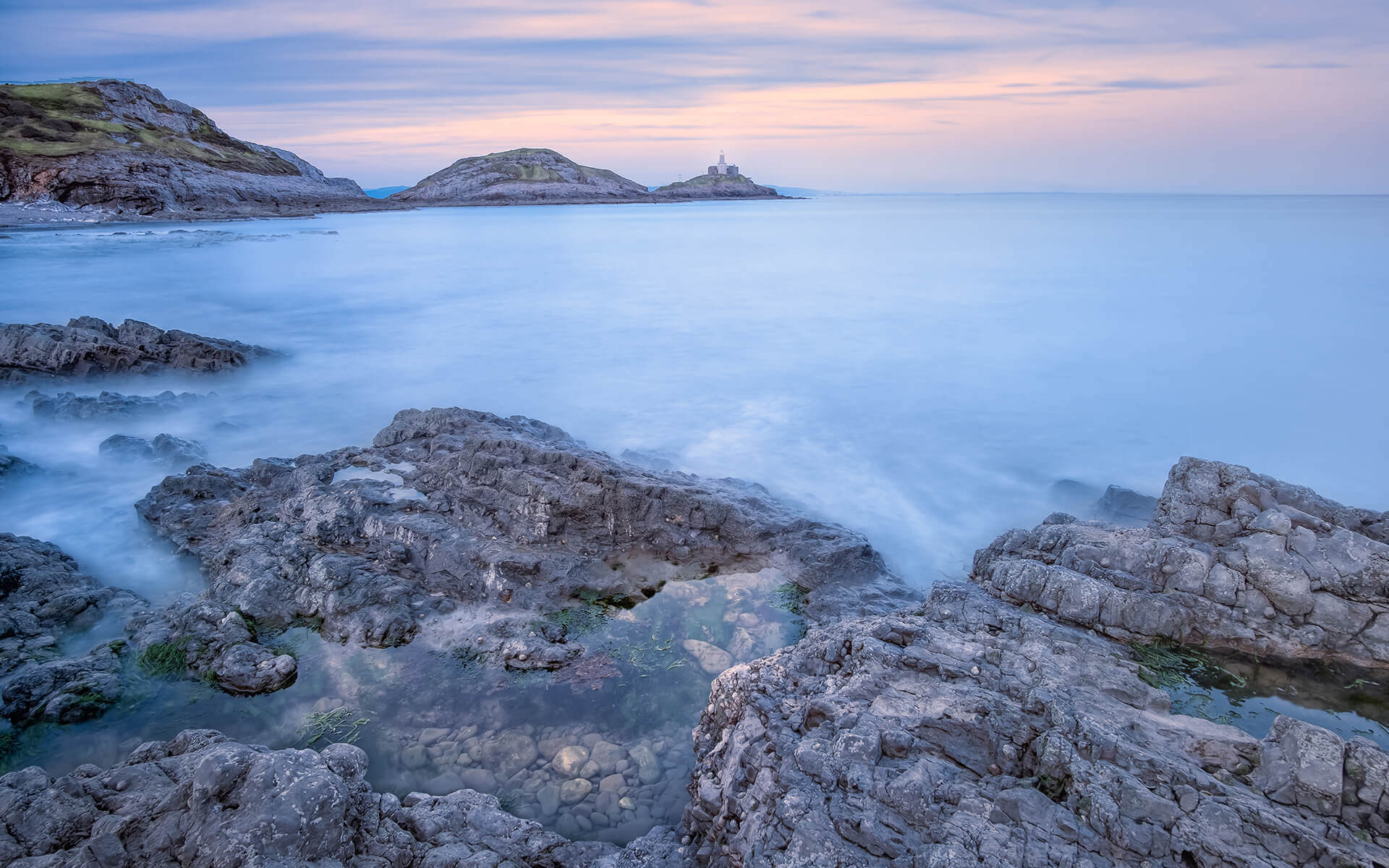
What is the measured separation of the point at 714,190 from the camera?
15738 cm

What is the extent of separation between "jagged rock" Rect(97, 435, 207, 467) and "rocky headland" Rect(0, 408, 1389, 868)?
1.85m

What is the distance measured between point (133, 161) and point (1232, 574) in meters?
75.7

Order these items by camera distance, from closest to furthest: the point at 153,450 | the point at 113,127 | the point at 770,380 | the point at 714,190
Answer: the point at 153,450
the point at 770,380
the point at 113,127
the point at 714,190

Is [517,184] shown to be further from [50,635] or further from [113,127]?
[50,635]

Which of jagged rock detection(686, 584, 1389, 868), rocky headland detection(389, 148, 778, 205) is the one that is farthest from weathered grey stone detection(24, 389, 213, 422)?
rocky headland detection(389, 148, 778, 205)

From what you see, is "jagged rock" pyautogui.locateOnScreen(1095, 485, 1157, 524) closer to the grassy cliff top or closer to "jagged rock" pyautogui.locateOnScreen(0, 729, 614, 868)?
"jagged rock" pyautogui.locateOnScreen(0, 729, 614, 868)

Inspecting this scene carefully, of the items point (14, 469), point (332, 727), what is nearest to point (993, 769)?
point (332, 727)

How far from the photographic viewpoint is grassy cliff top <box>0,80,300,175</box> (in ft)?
183

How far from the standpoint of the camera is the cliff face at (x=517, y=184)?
11444 centimetres

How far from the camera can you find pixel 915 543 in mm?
9227

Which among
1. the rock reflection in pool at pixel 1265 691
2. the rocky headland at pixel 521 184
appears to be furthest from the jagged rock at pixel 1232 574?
the rocky headland at pixel 521 184

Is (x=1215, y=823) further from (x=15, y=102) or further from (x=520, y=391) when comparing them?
(x=15, y=102)

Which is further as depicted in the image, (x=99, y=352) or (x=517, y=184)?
(x=517, y=184)

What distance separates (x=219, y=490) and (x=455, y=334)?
40.3 ft
